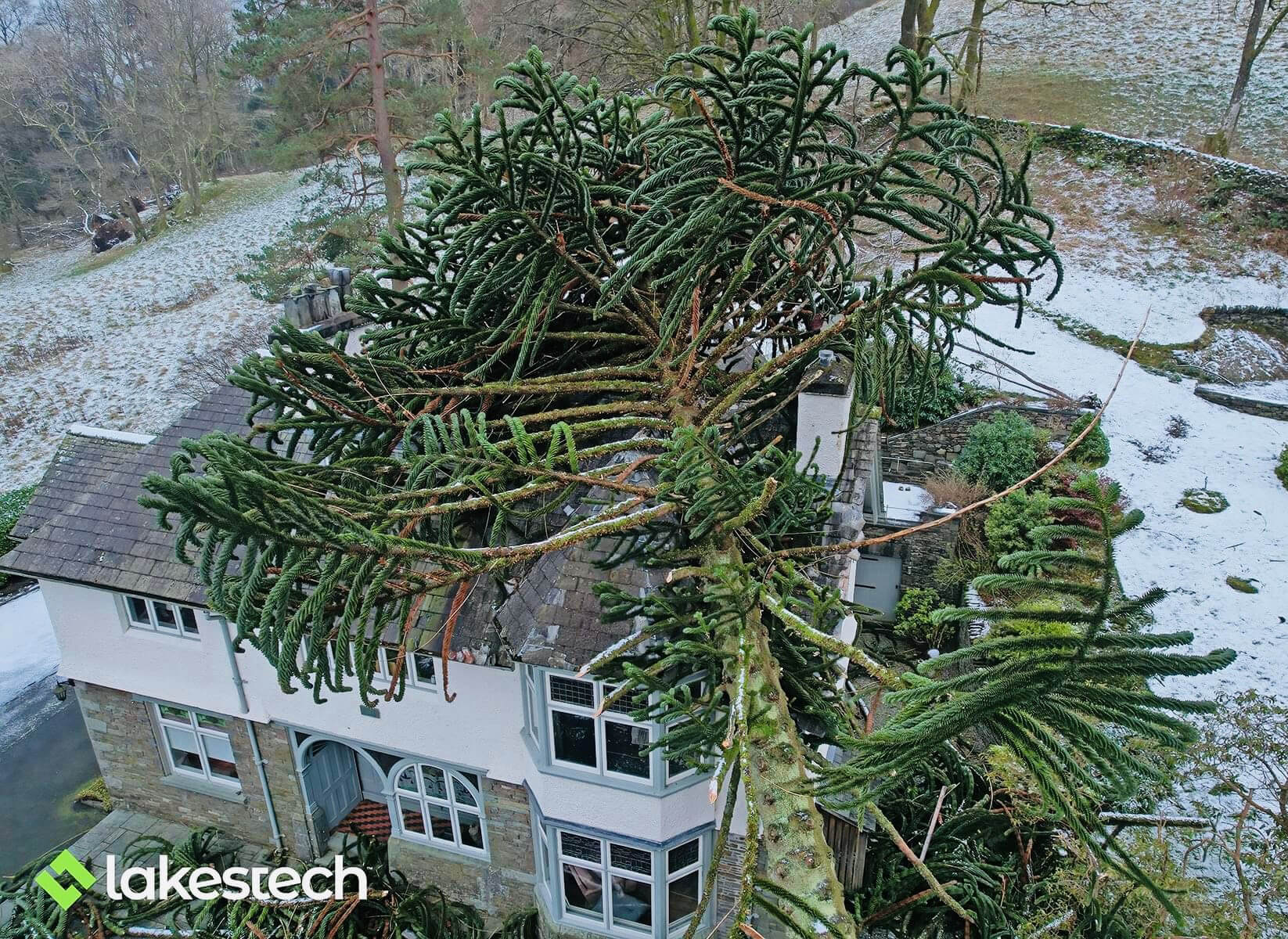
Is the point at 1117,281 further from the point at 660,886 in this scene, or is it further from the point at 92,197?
the point at 92,197

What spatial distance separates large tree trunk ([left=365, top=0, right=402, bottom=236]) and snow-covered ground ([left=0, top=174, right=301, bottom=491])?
32.7 feet

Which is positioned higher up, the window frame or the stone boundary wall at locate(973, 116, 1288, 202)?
the stone boundary wall at locate(973, 116, 1288, 202)

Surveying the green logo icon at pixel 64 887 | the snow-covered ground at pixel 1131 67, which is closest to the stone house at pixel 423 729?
the green logo icon at pixel 64 887

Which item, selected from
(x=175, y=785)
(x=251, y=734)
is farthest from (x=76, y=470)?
(x=175, y=785)

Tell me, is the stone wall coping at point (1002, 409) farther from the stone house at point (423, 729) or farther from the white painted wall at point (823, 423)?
the white painted wall at point (823, 423)

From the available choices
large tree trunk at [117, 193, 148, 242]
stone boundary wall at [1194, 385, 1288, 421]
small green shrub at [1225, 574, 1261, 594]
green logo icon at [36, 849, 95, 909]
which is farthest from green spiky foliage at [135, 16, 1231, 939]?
large tree trunk at [117, 193, 148, 242]

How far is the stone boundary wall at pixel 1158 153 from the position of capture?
22797 mm

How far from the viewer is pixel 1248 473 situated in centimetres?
1595

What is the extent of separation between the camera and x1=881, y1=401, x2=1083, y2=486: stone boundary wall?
17.5 meters

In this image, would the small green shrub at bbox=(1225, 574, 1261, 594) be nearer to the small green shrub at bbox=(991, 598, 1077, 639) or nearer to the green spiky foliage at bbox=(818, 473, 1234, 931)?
the small green shrub at bbox=(991, 598, 1077, 639)

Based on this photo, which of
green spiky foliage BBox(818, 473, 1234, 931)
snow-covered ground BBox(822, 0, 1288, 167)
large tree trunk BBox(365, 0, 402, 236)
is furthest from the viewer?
snow-covered ground BBox(822, 0, 1288, 167)

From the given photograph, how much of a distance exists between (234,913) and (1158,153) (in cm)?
2973

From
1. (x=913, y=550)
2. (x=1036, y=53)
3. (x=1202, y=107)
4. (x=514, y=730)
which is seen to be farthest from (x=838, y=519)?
(x=1036, y=53)

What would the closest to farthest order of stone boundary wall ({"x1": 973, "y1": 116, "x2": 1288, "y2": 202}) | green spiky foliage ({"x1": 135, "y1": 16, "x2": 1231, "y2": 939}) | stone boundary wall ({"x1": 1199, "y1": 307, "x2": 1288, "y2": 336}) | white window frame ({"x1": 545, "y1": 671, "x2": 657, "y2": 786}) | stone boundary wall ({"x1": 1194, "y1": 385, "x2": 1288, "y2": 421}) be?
green spiky foliage ({"x1": 135, "y1": 16, "x2": 1231, "y2": 939}) → white window frame ({"x1": 545, "y1": 671, "x2": 657, "y2": 786}) → stone boundary wall ({"x1": 1194, "y1": 385, "x2": 1288, "y2": 421}) → stone boundary wall ({"x1": 1199, "y1": 307, "x2": 1288, "y2": 336}) → stone boundary wall ({"x1": 973, "y1": 116, "x2": 1288, "y2": 202})
